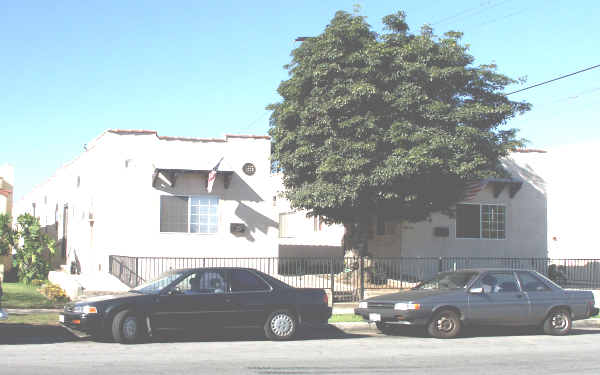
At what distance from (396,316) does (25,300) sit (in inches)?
371

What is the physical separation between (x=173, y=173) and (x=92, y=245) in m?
3.68

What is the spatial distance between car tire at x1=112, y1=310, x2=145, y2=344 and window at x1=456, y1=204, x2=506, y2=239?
52.8ft

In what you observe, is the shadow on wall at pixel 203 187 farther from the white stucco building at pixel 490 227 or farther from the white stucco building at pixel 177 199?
the white stucco building at pixel 490 227

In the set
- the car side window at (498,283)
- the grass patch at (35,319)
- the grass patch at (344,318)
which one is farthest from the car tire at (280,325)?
the grass patch at (35,319)

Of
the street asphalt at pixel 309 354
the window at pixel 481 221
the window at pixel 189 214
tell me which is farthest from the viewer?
the window at pixel 481 221

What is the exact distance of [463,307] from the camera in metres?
13.2

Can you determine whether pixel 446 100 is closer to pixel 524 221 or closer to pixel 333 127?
pixel 333 127

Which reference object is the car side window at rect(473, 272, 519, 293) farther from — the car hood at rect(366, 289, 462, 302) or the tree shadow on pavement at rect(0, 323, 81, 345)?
the tree shadow on pavement at rect(0, 323, 81, 345)

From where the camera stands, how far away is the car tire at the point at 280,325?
12.4m

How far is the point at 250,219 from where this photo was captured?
2119cm

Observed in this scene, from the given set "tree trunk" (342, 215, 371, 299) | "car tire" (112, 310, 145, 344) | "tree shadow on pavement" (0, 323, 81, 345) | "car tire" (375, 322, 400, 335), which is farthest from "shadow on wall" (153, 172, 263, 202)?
"car tire" (112, 310, 145, 344)

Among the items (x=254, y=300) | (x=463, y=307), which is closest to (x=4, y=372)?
(x=254, y=300)

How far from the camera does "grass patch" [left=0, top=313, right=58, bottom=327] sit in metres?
13.3

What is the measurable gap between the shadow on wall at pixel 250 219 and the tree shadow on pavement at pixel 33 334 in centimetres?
870
